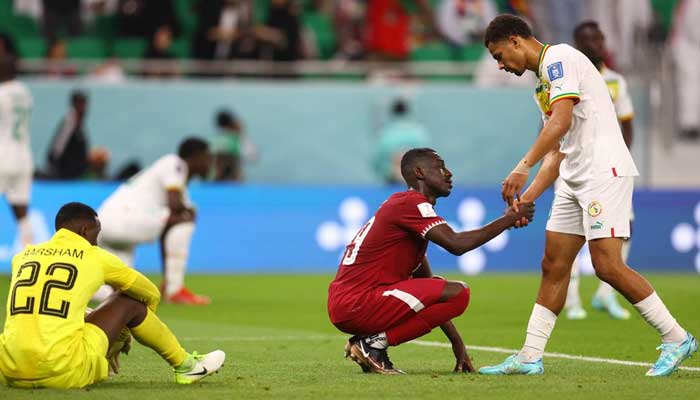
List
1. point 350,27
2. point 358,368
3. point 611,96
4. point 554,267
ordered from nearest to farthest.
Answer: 1. point 554,267
2. point 358,368
3. point 611,96
4. point 350,27

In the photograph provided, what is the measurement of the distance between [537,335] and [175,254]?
6.77 m

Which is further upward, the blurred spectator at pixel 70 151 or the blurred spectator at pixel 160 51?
the blurred spectator at pixel 160 51

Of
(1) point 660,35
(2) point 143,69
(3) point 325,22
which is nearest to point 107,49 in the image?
(2) point 143,69

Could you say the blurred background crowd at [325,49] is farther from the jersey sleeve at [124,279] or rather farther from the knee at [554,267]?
the jersey sleeve at [124,279]

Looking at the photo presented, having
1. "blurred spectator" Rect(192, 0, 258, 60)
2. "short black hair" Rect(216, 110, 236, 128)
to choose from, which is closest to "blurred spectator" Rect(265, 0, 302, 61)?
"blurred spectator" Rect(192, 0, 258, 60)

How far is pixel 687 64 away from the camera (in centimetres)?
2272

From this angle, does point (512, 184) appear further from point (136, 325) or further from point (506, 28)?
point (136, 325)

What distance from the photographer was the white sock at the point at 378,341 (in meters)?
8.64

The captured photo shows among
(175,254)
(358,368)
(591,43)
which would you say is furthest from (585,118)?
(175,254)

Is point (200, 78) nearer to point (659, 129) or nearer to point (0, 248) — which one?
point (0, 248)

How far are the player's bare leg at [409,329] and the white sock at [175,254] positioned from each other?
6293 mm

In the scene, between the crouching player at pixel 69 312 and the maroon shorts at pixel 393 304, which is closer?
the crouching player at pixel 69 312

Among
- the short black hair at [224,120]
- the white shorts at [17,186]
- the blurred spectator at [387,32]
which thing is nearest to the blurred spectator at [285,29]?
the blurred spectator at [387,32]

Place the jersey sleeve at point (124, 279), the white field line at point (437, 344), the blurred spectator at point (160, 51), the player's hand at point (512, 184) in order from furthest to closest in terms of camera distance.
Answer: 1. the blurred spectator at point (160, 51)
2. the white field line at point (437, 344)
3. the player's hand at point (512, 184)
4. the jersey sleeve at point (124, 279)
